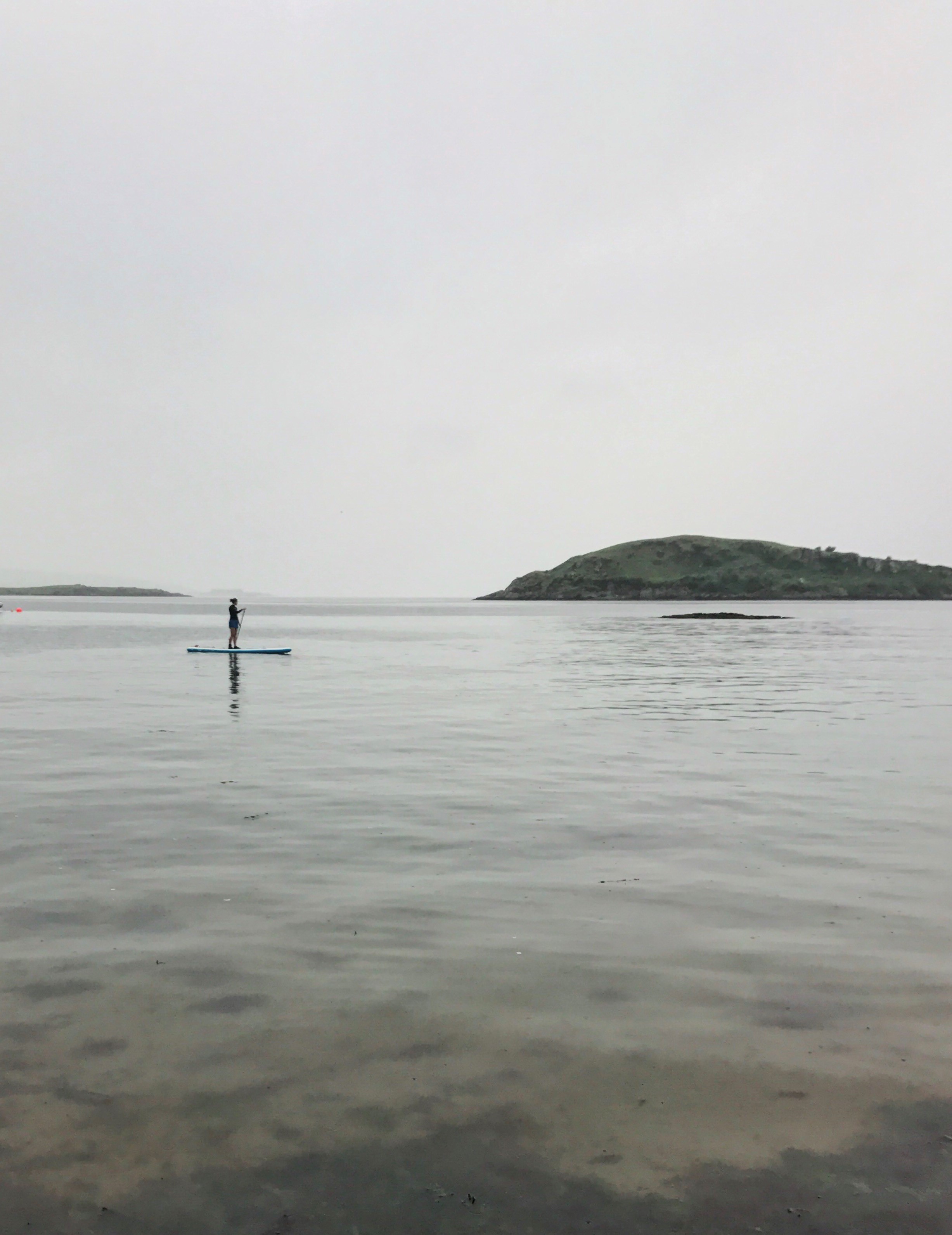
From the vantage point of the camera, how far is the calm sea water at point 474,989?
525cm

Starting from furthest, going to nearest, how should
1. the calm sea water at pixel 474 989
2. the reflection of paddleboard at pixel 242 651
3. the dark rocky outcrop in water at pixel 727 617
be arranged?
the dark rocky outcrop in water at pixel 727 617, the reflection of paddleboard at pixel 242 651, the calm sea water at pixel 474 989

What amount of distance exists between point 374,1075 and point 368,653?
52.6m

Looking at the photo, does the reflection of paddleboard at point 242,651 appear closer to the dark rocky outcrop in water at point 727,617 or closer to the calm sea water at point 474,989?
the calm sea water at point 474,989

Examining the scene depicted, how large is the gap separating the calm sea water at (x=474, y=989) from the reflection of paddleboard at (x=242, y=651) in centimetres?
3197

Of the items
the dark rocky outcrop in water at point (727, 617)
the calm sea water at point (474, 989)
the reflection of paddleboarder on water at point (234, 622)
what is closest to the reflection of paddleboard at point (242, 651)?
the reflection of paddleboarder on water at point (234, 622)

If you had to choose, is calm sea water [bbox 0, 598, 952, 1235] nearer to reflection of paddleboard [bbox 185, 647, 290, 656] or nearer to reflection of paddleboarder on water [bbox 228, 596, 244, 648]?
reflection of paddleboard [bbox 185, 647, 290, 656]

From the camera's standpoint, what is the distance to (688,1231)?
4.85 meters

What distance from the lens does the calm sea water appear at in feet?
17.2

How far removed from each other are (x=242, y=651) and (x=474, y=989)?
4708cm

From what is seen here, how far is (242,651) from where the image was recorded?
5294cm

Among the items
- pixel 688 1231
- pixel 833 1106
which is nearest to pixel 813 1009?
→ pixel 833 1106

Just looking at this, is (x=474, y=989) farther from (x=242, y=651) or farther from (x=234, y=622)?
(x=234, y=622)


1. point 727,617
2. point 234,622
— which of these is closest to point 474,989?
point 234,622

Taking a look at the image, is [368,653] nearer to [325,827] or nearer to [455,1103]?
[325,827]
